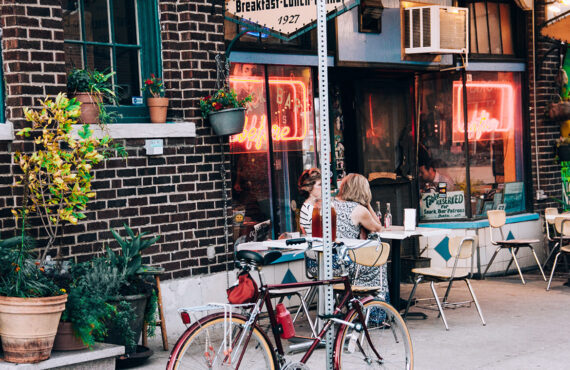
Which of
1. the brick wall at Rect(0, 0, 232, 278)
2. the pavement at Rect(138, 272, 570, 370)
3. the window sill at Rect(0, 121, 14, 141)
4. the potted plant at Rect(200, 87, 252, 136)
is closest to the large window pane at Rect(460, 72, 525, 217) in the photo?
the pavement at Rect(138, 272, 570, 370)

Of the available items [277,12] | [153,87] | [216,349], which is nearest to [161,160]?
[153,87]

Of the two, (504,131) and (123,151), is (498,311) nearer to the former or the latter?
(504,131)

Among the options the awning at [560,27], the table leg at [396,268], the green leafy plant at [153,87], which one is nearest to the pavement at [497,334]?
the table leg at [396,268]

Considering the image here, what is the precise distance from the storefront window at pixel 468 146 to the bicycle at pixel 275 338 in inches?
236

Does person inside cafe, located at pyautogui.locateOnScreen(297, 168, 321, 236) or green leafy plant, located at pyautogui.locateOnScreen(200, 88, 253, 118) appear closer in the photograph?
green leafy plant, located at pyautogui.locateOnScreen(200, 88, 253, 118)

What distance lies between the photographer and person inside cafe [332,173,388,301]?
314 inches

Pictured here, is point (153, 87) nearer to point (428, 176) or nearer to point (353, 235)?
point (353, 235)

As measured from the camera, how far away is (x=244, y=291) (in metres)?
4.96

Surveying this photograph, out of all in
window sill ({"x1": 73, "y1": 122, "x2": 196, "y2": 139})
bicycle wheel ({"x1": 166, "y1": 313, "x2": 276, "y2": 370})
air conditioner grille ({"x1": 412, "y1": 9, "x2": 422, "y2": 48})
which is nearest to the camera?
bicycle wheel ({"x1": 166, "y1": 313, "x2": 276, "y2": 370})

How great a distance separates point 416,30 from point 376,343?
586cm

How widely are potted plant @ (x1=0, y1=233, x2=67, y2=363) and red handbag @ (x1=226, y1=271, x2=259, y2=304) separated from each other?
1.47 meters

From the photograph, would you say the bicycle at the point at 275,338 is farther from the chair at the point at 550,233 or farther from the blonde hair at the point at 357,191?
the chair at the point at 550,233

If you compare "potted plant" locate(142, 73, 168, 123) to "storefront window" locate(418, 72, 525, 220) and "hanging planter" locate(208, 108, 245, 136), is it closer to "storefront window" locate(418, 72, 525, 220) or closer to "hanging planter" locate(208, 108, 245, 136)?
"hanging planter" locate(208, 108, 245, 136)

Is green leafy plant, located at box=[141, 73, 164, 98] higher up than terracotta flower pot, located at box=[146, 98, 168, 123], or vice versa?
green leafy plant, located at box=[141, 73, 164, 98]
